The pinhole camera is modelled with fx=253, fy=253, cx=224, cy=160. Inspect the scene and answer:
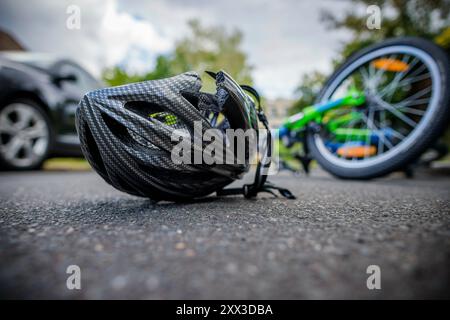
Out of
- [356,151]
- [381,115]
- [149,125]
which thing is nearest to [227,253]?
[149,125]

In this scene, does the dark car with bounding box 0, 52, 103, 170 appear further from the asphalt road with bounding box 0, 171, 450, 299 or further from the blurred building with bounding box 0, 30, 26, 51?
the blurred building with bounding box 0, 30, 26, 51

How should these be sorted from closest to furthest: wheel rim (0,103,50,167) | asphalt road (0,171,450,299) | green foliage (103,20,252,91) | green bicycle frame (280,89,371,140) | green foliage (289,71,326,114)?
asphalt road (0,171,450,299), green bicycle frame (280,89,371,140), wheel rim (0,103,50,167), green foliage (289,71,326,114), green foliage (103,20,252,91)

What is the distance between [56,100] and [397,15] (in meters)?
8.39

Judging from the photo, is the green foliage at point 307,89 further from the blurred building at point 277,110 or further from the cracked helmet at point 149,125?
the cracked helmet at point 149,125

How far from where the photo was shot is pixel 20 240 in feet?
2.81

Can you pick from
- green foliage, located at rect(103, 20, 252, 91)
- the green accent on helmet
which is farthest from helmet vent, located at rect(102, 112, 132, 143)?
green foliage, located at rect(103, 20, 252, 91)

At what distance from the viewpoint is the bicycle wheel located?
2.42 meters

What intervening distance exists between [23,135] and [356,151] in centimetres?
443

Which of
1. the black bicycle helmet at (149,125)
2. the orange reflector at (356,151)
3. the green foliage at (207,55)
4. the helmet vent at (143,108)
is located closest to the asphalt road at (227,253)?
the black bicycle helmet at (149,125)

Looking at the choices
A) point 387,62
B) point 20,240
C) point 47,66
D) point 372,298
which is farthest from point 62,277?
point 47,66

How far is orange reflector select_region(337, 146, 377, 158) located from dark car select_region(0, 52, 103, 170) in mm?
3991

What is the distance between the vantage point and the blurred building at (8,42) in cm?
1689

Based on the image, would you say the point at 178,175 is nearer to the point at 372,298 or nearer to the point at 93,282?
the point at 93,282

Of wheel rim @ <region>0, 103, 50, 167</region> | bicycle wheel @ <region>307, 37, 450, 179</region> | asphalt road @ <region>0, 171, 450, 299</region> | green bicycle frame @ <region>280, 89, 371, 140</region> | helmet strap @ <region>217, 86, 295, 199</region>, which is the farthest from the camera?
wheel rim @ <region>0, 103, 50, 167</region>
